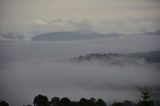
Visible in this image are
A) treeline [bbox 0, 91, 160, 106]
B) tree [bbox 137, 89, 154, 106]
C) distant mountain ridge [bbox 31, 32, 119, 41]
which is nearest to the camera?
tree [bbox 137, 89, 154, 106]

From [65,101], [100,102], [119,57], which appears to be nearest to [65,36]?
[119,57]

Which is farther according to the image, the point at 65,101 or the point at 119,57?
the point at 119,57

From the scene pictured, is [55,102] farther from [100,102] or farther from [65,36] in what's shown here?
[65,36]

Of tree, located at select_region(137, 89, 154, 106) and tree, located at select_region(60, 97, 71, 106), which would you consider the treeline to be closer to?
tree, located at select_region(60, 97, 71, 106)

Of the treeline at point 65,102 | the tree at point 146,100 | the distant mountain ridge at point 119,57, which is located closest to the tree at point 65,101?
the treeline at point 65,102

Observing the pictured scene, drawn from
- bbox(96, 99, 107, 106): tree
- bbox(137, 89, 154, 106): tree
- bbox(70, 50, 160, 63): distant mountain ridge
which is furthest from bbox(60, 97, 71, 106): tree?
bbox(137, 89, 154, 106): tree

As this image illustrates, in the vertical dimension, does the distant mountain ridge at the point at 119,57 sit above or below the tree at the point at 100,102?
above

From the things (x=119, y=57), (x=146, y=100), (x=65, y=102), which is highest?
(x=119, y=57)

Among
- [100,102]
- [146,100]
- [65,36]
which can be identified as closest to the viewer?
[146,100]

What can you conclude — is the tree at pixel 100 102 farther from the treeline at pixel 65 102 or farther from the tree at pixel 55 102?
the tree at pixel 55 102

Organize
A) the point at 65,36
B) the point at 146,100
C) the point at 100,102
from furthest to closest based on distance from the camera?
the point at 65,36 → the point at 100,102 → the point at 146,100

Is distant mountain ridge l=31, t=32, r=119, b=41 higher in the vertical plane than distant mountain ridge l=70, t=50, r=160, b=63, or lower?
higher

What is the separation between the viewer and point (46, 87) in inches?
274

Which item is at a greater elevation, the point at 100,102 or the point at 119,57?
the point at 119,57
